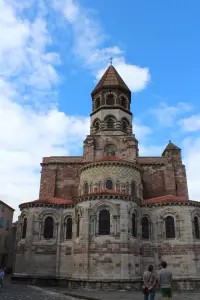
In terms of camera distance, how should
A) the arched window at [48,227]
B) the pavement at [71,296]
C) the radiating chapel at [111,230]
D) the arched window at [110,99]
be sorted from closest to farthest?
the pavement at [71,296]
the radiating chapel at [111,230]
the arched window at [48,227]
the arched window at [110,99]

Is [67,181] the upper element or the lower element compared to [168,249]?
upper

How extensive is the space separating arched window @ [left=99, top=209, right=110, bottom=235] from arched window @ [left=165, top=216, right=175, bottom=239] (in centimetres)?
568

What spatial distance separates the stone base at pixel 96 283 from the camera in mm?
20500

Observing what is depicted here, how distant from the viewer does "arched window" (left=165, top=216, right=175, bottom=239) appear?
24.2 meters

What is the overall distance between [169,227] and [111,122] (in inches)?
608

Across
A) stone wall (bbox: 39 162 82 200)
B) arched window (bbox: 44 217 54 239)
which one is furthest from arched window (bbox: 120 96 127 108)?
arched window (bbox: 44 217 54 239)

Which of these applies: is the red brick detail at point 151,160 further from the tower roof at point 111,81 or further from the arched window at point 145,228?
the tower roof at point 111,81

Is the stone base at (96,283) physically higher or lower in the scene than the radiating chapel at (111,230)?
lower

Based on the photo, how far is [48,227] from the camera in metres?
25.9

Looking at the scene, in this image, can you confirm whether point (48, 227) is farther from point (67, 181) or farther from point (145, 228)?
point (145, 228)

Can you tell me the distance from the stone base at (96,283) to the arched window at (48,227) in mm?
3421

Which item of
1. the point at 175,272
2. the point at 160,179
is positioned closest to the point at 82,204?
the point at 175,272

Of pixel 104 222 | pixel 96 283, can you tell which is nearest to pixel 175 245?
pixel 104 222

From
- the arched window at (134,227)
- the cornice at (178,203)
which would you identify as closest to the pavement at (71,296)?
the arched window at (134,227)
